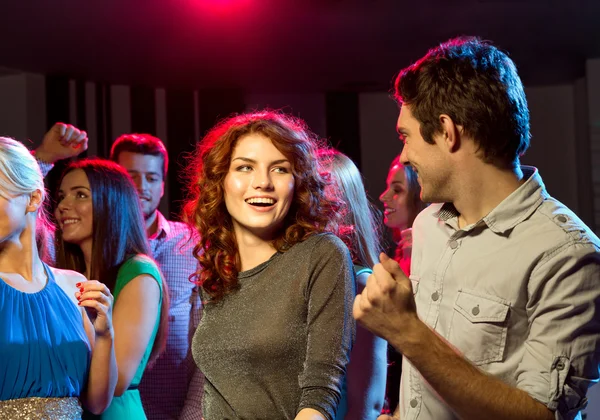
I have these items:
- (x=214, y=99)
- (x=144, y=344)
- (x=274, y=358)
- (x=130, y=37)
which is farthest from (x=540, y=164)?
(x=274, y=358)

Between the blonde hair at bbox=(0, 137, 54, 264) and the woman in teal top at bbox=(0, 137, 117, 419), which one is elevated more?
the blonde hair at bbox=(0, 137, 54, 264)

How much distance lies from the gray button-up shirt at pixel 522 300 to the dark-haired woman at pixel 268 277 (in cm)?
22

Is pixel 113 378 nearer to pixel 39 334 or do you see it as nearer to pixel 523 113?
pixel 39 334

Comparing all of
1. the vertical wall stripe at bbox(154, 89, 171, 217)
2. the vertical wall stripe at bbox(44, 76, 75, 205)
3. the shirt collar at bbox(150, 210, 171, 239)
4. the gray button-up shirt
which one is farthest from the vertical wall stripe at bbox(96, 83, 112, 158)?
the gray button-up shirt

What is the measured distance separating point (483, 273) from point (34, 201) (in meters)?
1.37

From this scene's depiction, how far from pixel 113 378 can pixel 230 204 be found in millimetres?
707

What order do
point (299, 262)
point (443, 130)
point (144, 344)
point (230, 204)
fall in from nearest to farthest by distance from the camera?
point (443, 130)
point (299, 262)
point (230, 204)
point (144, 344)

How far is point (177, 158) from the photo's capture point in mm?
6926

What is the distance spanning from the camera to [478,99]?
1.68 metres

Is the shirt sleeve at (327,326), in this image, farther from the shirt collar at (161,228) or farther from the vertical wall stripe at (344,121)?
the vertical wall stripe at (344,121)

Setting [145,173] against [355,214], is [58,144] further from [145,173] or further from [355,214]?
[355,214]

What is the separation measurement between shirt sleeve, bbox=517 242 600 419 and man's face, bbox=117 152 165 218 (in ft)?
8.57

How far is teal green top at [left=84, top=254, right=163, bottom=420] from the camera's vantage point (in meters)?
2.58

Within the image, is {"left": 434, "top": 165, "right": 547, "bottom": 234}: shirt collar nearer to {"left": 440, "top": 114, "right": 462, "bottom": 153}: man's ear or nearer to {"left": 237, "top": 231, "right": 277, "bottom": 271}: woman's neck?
{"left": 440, "top": 114, "right": 462, "bottom": 153}: man's ear
